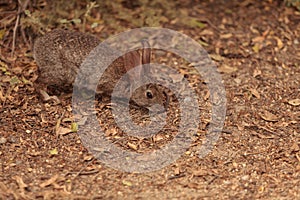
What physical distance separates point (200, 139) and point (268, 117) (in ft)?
2.99

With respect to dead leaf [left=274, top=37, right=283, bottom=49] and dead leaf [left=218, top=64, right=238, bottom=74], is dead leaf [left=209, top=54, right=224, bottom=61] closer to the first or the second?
dead leaf [left=218, top=64, right=238, bottom=74]

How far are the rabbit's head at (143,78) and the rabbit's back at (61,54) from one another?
21.7 inches

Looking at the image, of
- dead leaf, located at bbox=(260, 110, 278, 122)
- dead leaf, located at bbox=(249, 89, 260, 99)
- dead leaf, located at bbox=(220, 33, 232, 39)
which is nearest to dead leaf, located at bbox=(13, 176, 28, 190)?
dead leaf, located at bbox=(260, 110, 278, 122)

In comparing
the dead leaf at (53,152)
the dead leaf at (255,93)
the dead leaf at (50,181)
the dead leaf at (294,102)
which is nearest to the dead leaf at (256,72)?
the dead leaf at (255,93)

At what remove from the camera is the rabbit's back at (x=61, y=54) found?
6.40m

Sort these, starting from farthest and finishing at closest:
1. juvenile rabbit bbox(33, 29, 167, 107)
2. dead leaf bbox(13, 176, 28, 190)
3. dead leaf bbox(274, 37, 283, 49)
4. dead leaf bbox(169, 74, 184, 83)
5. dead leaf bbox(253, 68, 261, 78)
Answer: dead leaf bbox(274, 37, 283, 49), dead leaf bbox(253, 68, 261, 78), dead leaf bbox(169, 74, 184, 83), juvenile rabbit bbox(33, 29, 167, 107), dead leaf bbox(13, 176, 28, 190)

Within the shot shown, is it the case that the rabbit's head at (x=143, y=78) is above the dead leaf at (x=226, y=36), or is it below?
above

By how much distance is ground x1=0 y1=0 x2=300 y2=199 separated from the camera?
514cm

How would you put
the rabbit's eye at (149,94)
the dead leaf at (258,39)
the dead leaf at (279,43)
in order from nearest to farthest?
1. the rabbit's eye at (149,94)
2. the dead leaf at (279,43)
3. the dead leaf at (258,39)

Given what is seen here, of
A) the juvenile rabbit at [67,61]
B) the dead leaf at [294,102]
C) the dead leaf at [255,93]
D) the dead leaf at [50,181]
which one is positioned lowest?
A: the dead leaf at [294,102]

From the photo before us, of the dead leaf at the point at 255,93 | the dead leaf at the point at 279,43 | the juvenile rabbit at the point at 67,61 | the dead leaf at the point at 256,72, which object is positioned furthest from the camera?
the dead leaf at the point at 279,43

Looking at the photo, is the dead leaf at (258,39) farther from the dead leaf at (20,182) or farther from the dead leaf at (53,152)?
the dead leaf at (20,182)

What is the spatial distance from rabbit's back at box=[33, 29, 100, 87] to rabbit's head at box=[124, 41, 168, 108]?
1.81 ft

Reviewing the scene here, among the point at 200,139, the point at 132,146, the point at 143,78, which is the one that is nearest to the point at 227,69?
the point at 143,78
